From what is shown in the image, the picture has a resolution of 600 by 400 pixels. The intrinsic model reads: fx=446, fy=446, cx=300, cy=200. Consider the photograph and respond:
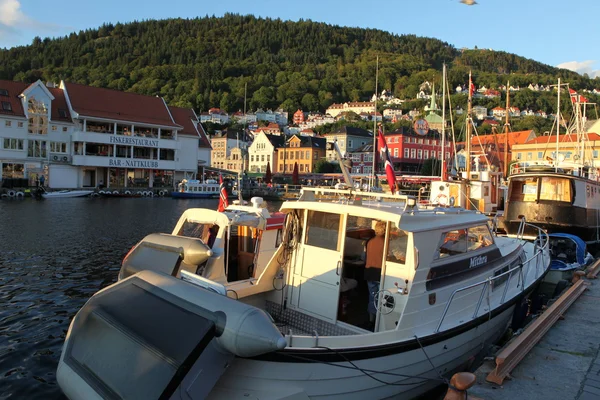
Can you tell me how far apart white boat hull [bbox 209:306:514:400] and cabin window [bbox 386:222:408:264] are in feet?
4.51

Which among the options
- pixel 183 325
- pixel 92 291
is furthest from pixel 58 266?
pixel 183 325

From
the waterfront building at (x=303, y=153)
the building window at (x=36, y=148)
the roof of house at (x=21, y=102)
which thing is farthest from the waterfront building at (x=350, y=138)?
the building window at (x=36, y=148)

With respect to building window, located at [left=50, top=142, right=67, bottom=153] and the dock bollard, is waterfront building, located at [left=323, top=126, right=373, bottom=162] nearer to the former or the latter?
building window, located at [left=50, top=142, right=67, bottom=153]

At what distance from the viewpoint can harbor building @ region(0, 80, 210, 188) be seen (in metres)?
57.7

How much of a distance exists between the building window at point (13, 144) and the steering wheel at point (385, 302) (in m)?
62.9

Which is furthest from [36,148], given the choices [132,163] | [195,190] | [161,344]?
[161,344]

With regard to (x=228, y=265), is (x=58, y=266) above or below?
below

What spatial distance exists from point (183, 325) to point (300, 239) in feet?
11.3

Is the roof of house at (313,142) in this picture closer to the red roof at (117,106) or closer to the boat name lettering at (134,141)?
the red roof at (117,106)

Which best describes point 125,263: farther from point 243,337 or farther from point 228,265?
point 243,337

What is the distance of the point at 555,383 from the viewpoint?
632 cm

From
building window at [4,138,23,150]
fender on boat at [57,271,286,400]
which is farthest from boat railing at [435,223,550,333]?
building window at [4,138,23,150]

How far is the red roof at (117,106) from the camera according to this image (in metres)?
63.0

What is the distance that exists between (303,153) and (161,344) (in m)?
98.1
